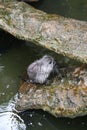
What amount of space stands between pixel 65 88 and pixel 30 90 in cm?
50

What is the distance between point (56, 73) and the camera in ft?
15.7

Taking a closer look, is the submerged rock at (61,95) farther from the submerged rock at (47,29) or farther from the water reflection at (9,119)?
the submerged rock at (47,29)

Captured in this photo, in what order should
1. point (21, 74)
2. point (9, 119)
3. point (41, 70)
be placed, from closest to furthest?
point (9, 119) < point (41, 70) < point (21, 74)

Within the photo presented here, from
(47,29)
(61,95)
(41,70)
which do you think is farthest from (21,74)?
(61,95)

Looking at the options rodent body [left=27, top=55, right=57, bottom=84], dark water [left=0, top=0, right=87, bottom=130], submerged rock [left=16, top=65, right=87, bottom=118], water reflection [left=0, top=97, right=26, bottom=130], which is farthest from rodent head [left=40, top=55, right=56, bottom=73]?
water reflection [left=0, top=97, right=26, bottom=130]

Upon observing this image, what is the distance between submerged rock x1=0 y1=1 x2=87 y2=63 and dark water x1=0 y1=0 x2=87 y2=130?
24.5 inches

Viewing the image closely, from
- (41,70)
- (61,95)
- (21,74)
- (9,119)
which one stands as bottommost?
(9,119)

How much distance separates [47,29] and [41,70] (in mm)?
598

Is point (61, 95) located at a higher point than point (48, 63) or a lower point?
lower

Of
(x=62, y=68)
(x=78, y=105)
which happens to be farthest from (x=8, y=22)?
(x=78, y=105)

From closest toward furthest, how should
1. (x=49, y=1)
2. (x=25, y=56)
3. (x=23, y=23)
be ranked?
(x=23, y=23)
(x=25, y=56)
(x=49, y=1)

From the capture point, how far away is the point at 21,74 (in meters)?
5.15

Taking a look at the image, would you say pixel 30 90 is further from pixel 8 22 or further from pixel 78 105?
pixel 8 22

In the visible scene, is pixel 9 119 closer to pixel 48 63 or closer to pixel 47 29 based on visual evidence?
pixel 48 63
